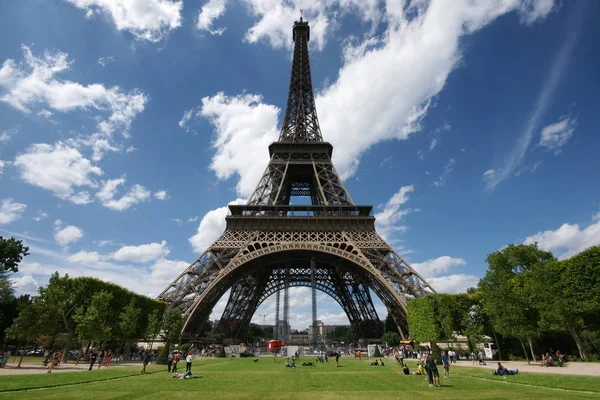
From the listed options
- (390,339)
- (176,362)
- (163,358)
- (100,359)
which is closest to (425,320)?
(390,339)

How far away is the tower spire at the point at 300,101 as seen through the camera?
55625 mm

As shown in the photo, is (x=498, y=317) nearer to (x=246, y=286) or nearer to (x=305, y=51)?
(x=246, y=286)

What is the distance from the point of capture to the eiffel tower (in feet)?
118

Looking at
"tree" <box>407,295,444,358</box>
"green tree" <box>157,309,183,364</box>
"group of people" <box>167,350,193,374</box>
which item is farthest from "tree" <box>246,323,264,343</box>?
"group of people" <box>167,350,193,374</box>

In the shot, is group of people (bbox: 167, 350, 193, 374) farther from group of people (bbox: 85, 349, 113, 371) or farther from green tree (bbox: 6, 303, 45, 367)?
green tree (bbox: 6, 303, 45, 367)

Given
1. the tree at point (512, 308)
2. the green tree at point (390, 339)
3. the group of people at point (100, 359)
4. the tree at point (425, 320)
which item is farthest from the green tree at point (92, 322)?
the tree at point (512, 308)

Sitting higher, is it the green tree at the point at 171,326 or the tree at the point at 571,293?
the tree at the point at 571,293

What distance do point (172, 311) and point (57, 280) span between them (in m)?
10.5

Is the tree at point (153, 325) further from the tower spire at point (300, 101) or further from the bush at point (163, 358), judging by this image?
the tower spire at point (300, 101)

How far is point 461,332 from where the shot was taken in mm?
35406

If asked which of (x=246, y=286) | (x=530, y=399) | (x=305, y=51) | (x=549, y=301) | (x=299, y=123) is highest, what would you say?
(x=305, y=51)

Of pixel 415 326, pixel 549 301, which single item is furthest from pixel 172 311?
pixel 549 301

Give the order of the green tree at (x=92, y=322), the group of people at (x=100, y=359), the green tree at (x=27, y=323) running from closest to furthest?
the group of people at (x=100, y=359) < the green tree at (x=27, y=323) < the green tree at (x=92, y=322)

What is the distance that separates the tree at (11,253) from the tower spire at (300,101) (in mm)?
35848
